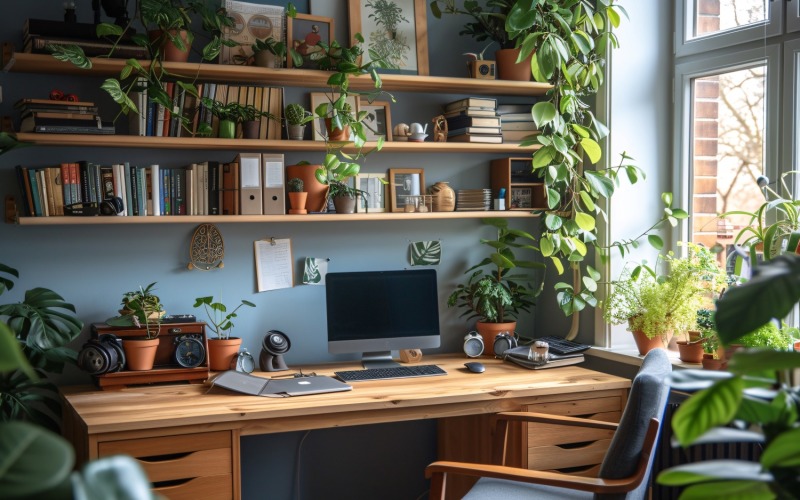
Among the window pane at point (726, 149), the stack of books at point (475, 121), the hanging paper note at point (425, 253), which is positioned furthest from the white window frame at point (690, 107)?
the hanging paper note at point (425, 253)

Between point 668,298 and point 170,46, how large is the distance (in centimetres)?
216

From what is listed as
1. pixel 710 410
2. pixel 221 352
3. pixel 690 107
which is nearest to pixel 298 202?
pixel 221 352

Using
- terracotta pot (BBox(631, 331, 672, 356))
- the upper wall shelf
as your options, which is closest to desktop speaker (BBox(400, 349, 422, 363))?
terracotta pot (BBox(631, 331, 672, 356))

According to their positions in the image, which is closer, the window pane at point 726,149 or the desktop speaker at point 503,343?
the window pane at point 726,149

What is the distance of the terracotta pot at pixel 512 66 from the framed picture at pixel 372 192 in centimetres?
71

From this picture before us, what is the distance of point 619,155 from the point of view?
3.57 m

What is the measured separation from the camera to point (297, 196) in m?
3.28

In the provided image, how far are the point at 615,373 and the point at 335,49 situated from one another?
1776 millimetres

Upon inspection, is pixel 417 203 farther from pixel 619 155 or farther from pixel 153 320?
pixel 153 320

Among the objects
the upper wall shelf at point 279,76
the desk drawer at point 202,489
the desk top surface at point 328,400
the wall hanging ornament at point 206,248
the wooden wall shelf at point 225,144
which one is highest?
the upper wall shelf at point 279,76

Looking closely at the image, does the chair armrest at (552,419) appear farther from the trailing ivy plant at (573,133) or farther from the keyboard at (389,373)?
the trailing ivy plant at (573,133)

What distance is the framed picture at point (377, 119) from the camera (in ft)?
Answer: 11.5

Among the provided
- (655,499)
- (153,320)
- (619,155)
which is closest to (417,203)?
(619,155)

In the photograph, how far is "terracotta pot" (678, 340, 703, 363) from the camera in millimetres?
3182
